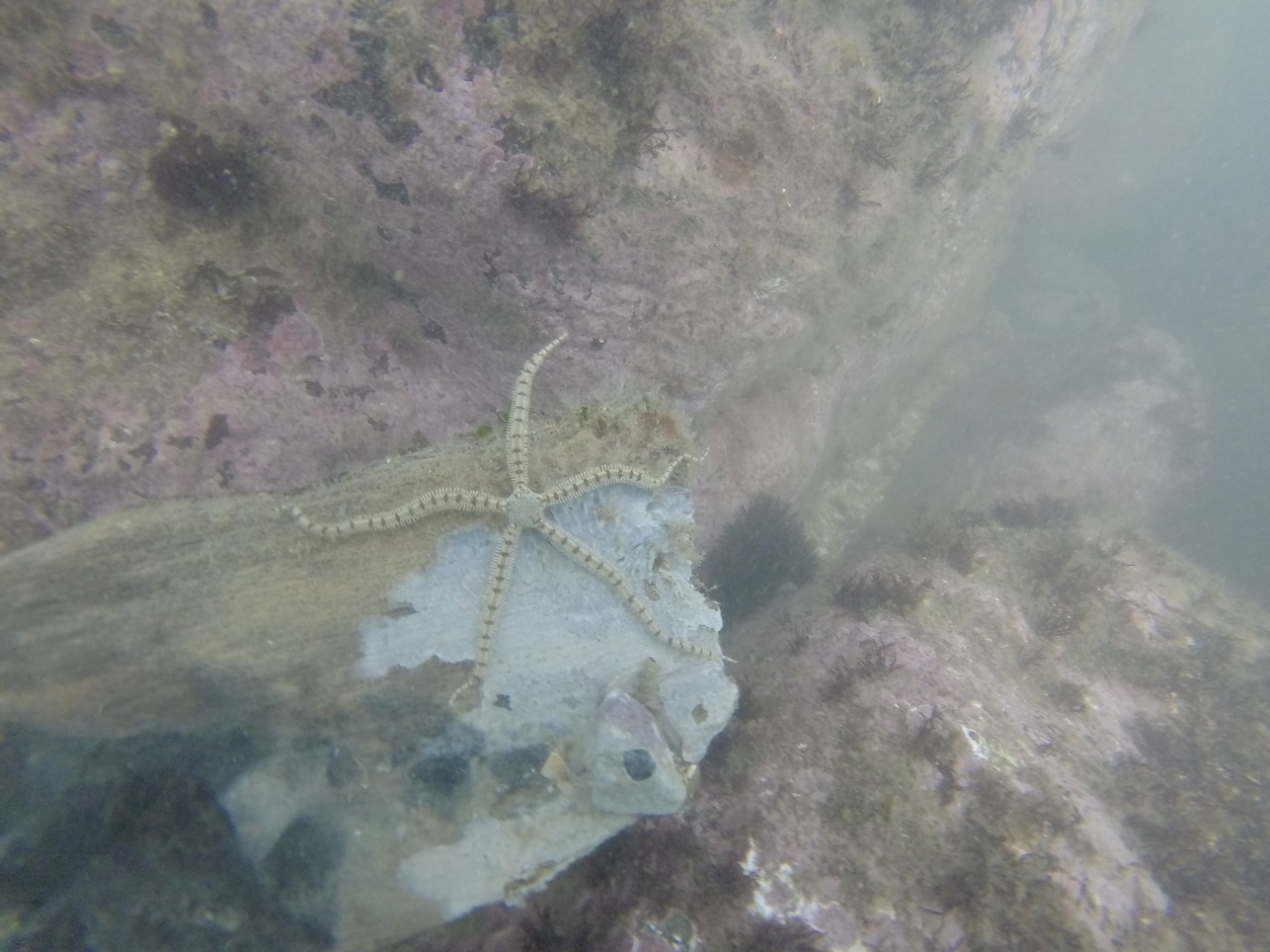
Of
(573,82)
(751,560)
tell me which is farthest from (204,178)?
(751,560)

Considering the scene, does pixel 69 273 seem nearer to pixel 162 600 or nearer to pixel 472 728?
pixel 162 600

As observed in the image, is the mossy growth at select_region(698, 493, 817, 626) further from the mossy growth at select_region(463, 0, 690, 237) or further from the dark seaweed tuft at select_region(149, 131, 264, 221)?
the dark seaweed tuft at select_region(149, 131, 264, 221)

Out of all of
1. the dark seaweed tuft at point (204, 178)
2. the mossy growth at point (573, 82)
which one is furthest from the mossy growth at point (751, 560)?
the dark seaweed tuft at point (204, 178)

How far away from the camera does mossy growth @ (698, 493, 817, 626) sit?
7168 millimetres

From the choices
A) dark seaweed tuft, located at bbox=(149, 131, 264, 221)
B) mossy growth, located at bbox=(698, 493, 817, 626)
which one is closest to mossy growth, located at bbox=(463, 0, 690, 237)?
dark seaweed tuft, located at bbox=(149, 131, 264, 221)

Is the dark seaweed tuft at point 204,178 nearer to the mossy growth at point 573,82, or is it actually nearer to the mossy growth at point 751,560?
the mossy growth at point 573,82

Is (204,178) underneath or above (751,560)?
above

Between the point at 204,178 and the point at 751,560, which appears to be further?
the point at 751,560

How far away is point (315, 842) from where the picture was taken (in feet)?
11.7

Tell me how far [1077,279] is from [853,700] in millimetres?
20411

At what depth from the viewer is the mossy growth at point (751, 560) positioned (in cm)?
717

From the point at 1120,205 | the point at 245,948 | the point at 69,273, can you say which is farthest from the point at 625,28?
the point at 1120,205

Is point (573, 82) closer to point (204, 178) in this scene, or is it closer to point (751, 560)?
point (204, 178)

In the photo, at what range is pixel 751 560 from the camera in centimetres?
723
